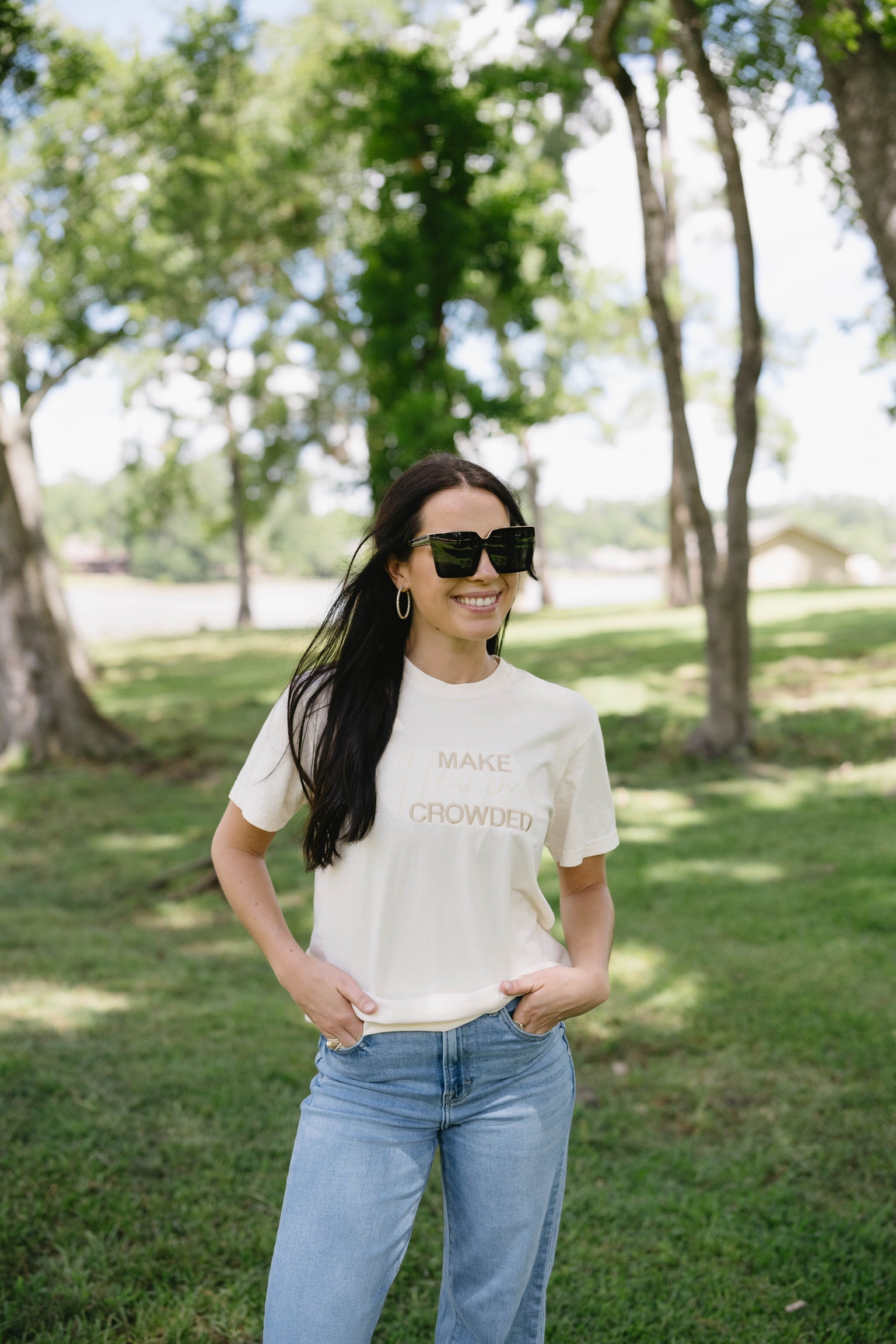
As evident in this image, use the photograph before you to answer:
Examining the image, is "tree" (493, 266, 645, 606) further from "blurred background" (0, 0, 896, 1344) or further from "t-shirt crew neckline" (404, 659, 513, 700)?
"t-shirt crew neckline" (404, 659, 513, 700)

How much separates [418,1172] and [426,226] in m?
12.3

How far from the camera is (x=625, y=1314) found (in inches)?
124

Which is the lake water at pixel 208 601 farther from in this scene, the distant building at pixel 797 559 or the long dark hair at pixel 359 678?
the long dark hair at pixel 359 678

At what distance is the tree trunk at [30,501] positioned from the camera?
1237cm

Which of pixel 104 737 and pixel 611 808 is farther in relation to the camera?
pixel 104 737

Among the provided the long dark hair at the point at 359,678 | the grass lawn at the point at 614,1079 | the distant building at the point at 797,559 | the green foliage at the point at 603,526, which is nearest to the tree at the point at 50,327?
the grass lawn at the point at 614,1079

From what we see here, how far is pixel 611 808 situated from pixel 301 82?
2044cm

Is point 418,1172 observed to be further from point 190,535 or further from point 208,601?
point 190,535

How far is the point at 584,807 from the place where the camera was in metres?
2.13

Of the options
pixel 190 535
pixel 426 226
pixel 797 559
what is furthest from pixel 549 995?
pixel 190 535

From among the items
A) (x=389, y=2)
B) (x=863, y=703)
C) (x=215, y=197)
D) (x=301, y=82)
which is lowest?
(x=863, y=703)

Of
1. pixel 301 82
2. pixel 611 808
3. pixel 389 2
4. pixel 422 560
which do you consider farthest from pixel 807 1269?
pixel 389 2

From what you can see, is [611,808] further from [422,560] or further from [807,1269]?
[807,1269]

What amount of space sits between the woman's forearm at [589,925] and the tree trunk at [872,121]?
196 inches
